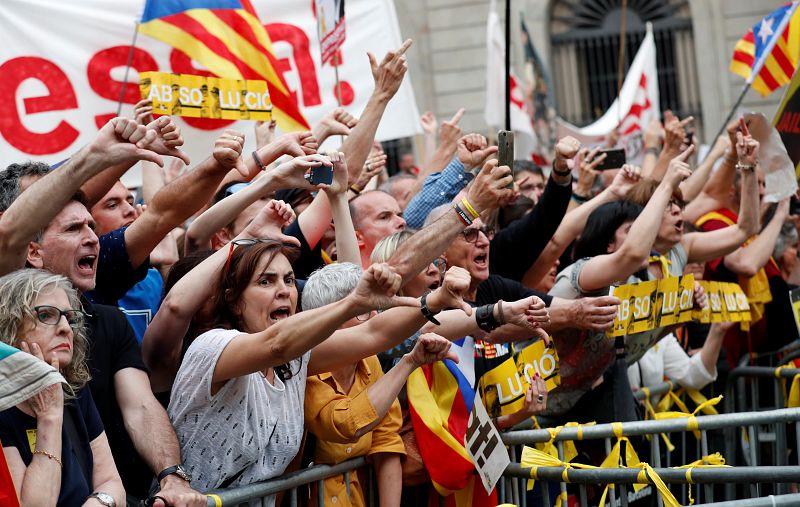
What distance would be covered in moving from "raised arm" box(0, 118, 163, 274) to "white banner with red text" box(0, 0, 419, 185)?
256 cm

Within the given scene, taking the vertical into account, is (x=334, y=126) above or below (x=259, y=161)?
above

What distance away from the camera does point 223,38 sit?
718 cm

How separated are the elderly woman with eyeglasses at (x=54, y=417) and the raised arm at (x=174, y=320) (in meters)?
0.49

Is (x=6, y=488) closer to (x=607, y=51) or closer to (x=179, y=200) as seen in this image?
(x=179, y=200)

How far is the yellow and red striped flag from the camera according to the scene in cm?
975

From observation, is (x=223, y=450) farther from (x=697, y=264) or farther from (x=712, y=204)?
(x=712, y=204)

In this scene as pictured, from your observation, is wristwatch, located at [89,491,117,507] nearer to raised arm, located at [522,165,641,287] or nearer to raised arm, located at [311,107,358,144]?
raised arm, located at [311,107,358,144]

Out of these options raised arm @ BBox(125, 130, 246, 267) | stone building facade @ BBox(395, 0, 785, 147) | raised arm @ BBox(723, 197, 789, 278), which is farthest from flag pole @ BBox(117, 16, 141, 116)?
stone building facade @ BBox(395, 0, 785, 147)

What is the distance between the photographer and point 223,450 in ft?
13.9

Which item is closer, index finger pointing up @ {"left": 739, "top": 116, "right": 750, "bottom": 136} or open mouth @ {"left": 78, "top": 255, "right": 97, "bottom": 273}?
open mouth @ {"left": 78, "top": 255, "right": 97, "bottom": 273}

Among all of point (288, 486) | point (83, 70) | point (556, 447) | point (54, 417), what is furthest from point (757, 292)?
point (54, 417)

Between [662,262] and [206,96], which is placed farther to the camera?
[662,262]

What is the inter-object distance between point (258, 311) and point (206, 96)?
8.09ft

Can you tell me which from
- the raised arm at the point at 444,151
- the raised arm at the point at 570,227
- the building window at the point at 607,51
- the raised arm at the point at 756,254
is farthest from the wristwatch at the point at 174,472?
the building window at the point at 607,51
